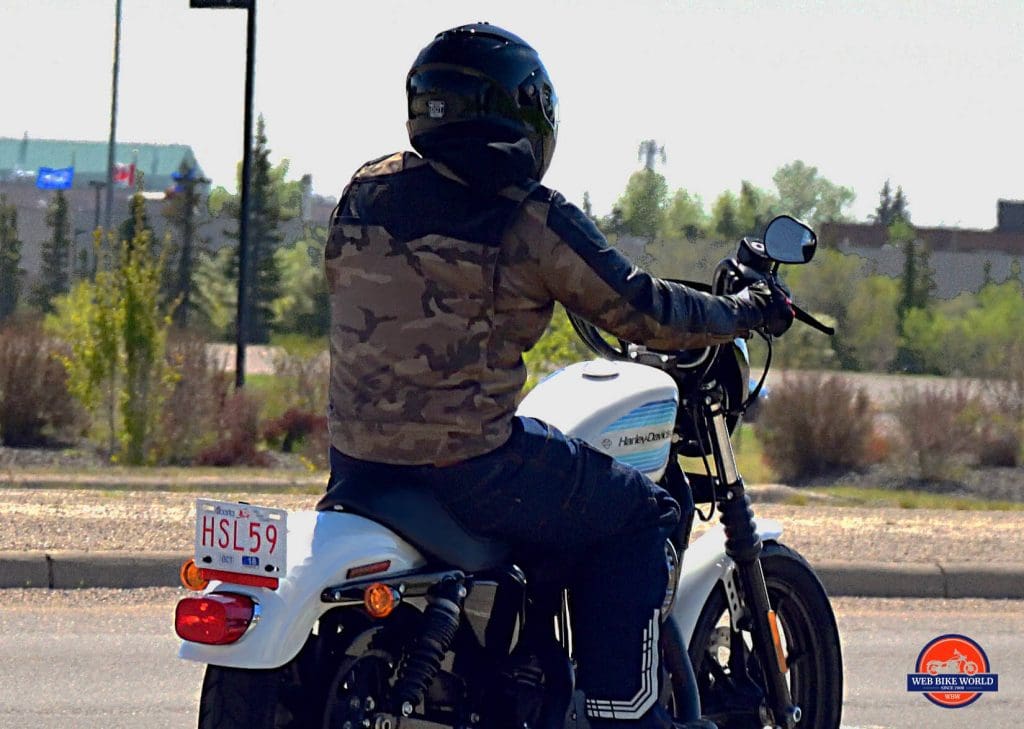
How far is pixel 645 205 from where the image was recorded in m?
18.9

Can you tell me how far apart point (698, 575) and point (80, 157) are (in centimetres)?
13332

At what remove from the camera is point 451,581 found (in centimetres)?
356

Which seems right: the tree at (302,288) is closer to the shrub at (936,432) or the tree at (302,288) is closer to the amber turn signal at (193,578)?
the shrub at (936,432)

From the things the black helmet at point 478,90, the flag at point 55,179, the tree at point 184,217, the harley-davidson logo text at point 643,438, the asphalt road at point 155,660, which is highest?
the flag at point 55,179

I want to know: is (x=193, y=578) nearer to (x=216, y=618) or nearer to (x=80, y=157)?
(x=216, y=618)

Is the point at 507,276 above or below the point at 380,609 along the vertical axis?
above

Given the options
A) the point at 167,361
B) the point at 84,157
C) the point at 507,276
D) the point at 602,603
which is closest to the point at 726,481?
the point at 602,603

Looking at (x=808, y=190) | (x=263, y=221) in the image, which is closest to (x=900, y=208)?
(x=808, y=190)

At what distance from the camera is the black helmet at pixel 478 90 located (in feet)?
12.3


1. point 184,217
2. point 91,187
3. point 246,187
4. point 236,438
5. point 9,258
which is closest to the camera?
point 236,438

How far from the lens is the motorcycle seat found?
11.7 ft

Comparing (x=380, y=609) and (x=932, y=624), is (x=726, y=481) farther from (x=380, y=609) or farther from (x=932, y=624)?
(x=932, y=624)

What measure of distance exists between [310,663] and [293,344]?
16.6 meters

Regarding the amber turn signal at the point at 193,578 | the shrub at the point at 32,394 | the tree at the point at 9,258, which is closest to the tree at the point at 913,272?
the shrub at the point at 32,394
